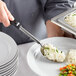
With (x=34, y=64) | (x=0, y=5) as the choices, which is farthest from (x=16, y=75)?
(x=0, y=5)

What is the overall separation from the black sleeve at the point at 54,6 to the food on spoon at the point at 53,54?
1.06 feet

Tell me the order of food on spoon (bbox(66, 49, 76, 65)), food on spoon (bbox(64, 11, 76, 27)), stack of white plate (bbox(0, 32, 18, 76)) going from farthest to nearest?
food on spoon (bbox(64, 11, 76, 27))
food on spoon (bbox(66, 49, 76, 65))
stack of white plate (bbox(0, 32, 18, 76))

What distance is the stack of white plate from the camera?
95 centimetres

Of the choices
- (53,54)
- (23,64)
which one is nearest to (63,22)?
(53,54)

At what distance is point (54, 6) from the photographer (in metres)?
1.39

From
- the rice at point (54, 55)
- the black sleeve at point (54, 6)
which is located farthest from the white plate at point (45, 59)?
the black sleeve at point (54, 6)

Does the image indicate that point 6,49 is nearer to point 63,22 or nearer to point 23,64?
point 23,64

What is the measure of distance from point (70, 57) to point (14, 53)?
10.5 inches

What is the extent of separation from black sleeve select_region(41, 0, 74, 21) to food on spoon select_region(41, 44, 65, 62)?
0.32 meters

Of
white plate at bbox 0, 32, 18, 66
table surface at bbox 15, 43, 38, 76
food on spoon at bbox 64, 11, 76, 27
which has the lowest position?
table surface at bbox 15, 43, 38, 76

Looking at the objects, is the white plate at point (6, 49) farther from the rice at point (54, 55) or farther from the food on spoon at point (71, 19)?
the food on spoon at point (71, 19)

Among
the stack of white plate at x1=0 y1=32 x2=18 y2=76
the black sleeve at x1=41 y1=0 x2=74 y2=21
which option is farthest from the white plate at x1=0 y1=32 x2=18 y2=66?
the black sleeve at x1=41 y1=0 x2=74 y2=21

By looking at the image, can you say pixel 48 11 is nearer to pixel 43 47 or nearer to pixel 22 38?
pixel 22 38

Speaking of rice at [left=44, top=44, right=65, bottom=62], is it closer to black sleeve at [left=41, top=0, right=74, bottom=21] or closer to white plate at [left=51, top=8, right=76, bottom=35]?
white plate at [left=51, top=8, right=76, bottom=35]
